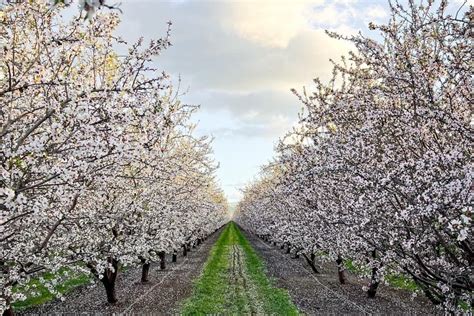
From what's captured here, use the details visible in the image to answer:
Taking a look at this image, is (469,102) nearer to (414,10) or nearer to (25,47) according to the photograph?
(414,10)

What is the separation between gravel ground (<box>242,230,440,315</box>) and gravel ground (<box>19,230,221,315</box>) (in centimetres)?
584

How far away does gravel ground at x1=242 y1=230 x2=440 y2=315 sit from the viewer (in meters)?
20.0

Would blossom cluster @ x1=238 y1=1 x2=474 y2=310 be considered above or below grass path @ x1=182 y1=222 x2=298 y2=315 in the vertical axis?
above

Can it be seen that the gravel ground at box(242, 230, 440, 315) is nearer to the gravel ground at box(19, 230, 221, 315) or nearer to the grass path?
the grass path

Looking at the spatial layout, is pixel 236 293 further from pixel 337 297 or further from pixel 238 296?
pixel 337 297

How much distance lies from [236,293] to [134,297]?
5.18 metres

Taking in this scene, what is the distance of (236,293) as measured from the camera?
2458 centimetres

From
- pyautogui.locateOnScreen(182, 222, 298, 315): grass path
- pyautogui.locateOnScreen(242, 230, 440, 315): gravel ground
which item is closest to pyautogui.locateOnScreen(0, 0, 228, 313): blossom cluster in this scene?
pyautogui.locateOnScreen(182, 222, 298, 315): grass path

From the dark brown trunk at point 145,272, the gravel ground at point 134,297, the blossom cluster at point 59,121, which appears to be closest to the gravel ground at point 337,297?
the gravel ground at point 134,297

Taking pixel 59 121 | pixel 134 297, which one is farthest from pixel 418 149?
pixel 134 297

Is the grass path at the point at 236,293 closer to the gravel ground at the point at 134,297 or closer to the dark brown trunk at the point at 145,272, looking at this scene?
the gravel ground at the point at 134,297

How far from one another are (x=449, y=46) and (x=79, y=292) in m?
22.3

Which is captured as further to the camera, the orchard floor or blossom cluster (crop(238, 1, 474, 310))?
the orchard floor

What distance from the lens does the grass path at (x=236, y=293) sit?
20.5 m
